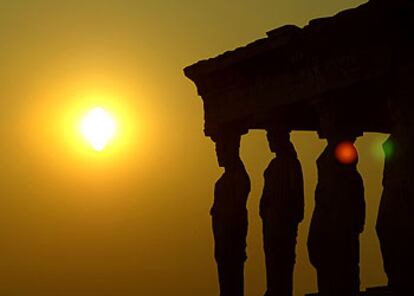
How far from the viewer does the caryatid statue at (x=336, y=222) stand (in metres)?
19.6

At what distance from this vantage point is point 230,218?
931 inches

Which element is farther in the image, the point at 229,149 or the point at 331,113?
the point at 229,149

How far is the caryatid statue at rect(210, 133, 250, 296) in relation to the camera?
2364 centimetres

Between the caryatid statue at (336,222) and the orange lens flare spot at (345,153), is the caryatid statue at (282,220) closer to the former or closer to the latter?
the caryatid statue at (336,222)

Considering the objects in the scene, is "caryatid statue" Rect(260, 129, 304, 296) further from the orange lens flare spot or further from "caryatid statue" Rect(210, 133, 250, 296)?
the orange lens flare spot

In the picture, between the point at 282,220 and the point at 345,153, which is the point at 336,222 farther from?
the point at 282,220

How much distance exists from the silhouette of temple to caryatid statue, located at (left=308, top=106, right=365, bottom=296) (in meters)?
0.02

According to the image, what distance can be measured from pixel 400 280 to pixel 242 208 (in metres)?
6.28

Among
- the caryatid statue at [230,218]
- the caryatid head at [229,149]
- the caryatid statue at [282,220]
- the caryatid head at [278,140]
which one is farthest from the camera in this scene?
the caryatid head at [229,149]

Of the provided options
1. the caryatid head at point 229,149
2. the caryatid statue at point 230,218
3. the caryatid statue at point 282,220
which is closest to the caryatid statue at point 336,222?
the caryatid statue at point 282,220

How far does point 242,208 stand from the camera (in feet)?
77.8

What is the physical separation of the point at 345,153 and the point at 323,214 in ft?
4.13

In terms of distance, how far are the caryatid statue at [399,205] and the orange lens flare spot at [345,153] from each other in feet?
6.03

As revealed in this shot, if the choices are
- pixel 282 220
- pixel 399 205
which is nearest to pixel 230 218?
pixel 282 220
